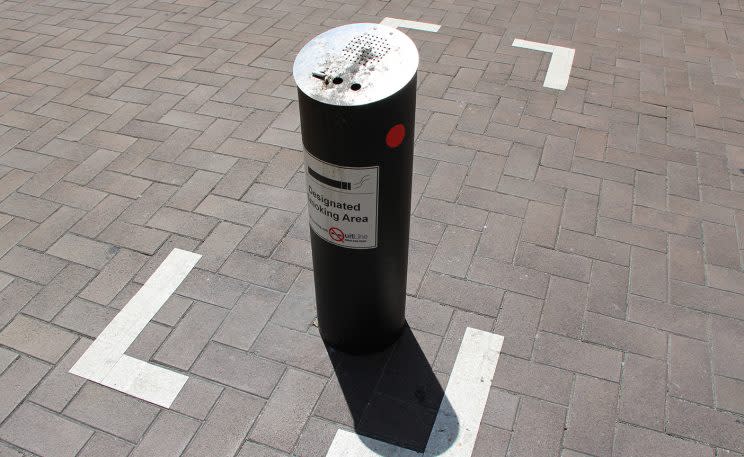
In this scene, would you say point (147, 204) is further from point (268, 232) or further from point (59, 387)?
point (59, 387)

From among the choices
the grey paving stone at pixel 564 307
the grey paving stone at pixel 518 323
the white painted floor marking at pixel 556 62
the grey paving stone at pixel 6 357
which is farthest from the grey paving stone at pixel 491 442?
the white painted floor marking at pixel 556 62

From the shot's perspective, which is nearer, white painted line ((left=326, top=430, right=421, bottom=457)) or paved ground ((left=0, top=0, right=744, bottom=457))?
white painted line ((left=326, top=430, right=421, bottom=457))

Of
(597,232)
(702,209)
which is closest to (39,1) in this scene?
(597,232)

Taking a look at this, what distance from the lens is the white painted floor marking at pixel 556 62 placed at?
568 cm

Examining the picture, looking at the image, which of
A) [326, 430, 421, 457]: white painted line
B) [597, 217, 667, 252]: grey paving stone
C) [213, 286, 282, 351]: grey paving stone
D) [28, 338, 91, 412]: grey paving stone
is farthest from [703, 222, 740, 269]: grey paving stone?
[28, 338, 91, 412]: grey paving stone

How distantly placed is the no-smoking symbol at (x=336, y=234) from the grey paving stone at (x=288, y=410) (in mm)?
838

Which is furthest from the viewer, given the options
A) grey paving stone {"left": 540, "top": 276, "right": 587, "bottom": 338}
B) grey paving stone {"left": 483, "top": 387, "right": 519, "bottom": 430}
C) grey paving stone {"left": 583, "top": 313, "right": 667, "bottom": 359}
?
grey paving stone {"left": 540, "top": 276, "right": 587, "bottom": 338}

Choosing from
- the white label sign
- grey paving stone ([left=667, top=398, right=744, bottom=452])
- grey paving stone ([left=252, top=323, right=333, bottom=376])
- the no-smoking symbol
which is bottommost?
grey paving stone ([left=667, top=398, right=744, bottom=452])

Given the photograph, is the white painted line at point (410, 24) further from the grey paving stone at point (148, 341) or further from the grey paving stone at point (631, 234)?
the grey paving stone at point (148, 341)

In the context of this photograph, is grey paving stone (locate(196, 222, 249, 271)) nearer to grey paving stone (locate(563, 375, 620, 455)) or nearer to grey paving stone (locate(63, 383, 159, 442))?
grey paving stone (locate(63, 383, 159, 442))

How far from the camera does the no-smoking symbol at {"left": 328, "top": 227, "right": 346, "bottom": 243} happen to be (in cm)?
274

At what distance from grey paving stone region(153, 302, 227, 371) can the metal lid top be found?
5.33ft

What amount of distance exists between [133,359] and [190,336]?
0.31 metres

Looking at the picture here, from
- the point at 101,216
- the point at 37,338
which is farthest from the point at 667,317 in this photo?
the point at 101,216
